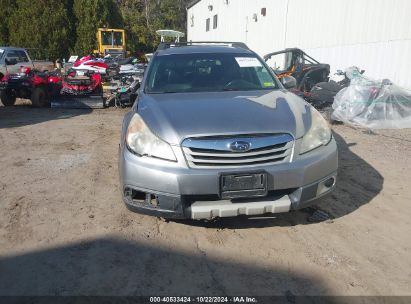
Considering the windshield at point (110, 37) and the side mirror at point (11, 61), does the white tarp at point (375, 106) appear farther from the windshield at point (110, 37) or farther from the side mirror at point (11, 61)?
the windshield at point (110, 37)

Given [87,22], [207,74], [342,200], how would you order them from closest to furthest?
[342,200] → [207,74] → [87,22]

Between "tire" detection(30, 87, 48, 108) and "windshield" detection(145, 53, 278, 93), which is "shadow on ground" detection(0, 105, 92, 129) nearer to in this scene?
"tire" detection(30, 87, 48, 108)

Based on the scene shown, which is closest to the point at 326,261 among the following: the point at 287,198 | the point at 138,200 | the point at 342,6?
the point at 287,198

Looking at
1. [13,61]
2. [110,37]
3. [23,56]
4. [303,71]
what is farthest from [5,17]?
[303,71]

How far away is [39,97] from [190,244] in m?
9.66

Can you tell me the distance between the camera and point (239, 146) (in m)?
3.10

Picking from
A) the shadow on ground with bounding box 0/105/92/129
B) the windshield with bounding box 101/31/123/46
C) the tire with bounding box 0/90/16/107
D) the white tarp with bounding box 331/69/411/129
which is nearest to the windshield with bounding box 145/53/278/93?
the white tarp with bounding box 331/69/411/129

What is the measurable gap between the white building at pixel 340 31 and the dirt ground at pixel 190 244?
6.63m

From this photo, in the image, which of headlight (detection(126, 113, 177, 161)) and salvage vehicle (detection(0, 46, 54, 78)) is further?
salvage vehicle (detection(0, 46, 54, 78))

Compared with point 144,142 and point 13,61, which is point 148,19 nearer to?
point 13,61

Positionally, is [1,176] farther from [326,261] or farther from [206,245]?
[326,261]

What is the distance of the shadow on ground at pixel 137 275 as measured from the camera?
2.73 meters

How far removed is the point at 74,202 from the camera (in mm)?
4258

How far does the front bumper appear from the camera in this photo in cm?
305
